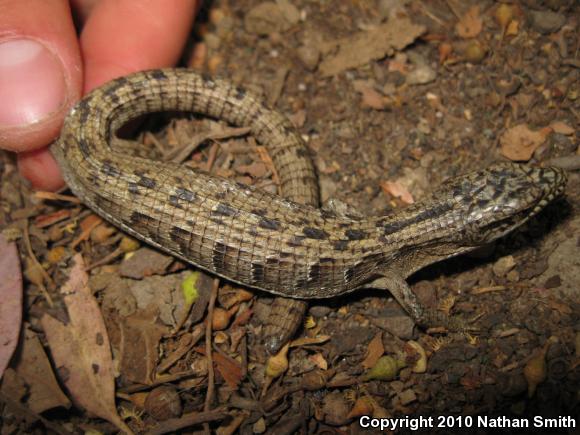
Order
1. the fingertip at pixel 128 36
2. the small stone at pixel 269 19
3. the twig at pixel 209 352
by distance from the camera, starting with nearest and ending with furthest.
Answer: the twig at pixel 209 352 < the fingertip at pixel 128 36 < the small stone at pixel 269 19

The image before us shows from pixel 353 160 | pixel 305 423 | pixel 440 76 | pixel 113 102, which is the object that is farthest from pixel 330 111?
pixel 305 423

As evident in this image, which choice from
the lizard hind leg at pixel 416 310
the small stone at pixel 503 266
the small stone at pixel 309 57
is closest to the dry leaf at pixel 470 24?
the small stone at pixel 309 57

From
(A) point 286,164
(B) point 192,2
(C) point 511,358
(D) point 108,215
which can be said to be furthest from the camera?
(B) point 192,2

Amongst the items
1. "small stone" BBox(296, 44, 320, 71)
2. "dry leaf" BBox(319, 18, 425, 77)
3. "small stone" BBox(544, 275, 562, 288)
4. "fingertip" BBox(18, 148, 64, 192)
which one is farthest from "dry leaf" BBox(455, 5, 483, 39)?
"fingertip" BBox(18, 148, 64, 192)

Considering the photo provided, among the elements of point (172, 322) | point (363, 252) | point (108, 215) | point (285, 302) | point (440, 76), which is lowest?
point (172, 322)

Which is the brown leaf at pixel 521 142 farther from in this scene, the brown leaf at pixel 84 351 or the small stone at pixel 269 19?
the brown leaf at pixel 84 351

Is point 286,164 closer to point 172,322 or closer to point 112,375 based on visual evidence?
point 172,322

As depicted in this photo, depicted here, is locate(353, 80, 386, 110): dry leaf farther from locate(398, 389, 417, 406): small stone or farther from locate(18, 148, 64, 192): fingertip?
locate(18, 148, 64, 192): fingertip
